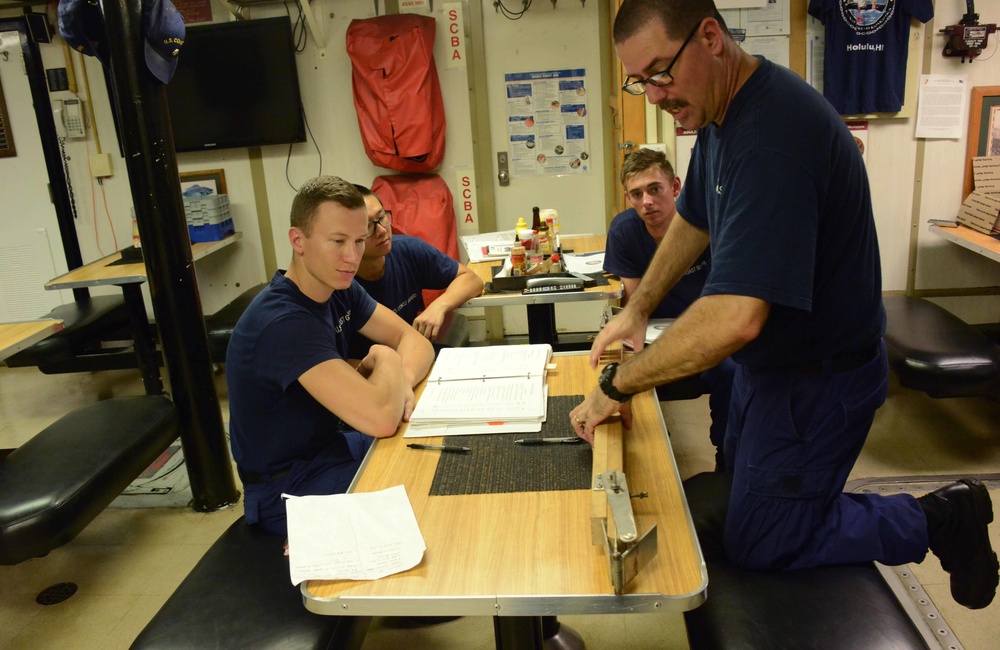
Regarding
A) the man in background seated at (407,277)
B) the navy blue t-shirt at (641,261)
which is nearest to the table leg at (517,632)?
the man in background seated at (407,277)

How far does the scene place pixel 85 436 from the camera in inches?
102

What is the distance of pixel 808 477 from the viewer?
63.0 inches

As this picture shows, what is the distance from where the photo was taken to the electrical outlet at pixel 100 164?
16.0ft

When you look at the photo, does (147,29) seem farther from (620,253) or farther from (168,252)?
(620,253)

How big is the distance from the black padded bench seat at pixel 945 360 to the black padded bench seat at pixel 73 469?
9.49 ft

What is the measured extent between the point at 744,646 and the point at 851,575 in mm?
321

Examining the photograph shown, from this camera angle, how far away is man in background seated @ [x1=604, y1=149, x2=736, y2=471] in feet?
9.29

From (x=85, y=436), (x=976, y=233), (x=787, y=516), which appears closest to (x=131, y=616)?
(x=85, y=436)

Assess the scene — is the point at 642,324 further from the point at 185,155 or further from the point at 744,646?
the point at 185,155

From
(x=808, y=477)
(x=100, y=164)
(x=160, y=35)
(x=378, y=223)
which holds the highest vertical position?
(x=160, y=35)

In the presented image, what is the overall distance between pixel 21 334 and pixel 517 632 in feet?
7.49

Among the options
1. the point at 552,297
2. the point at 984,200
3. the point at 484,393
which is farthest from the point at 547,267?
the point at 984,200

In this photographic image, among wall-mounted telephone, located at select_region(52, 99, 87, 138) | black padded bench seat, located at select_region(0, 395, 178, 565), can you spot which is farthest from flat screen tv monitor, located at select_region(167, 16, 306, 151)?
black padded bench seat, located at select_region(0, 395, 178, 565)

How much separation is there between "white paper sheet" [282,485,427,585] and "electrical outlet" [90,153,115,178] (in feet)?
13.7
